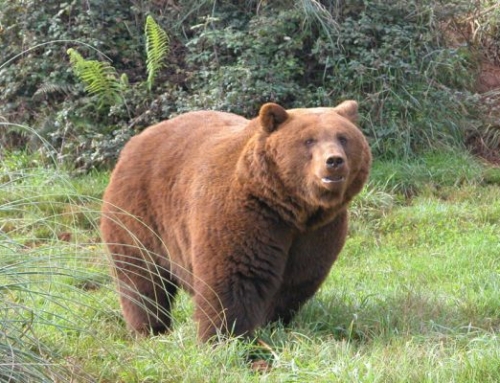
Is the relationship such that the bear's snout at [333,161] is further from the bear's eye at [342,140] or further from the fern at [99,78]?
the fern at [99,78]

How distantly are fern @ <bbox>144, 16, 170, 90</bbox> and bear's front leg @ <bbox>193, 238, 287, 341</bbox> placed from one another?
216 inches

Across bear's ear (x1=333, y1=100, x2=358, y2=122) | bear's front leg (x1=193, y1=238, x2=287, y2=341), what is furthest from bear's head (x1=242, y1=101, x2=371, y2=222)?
bear's front leg (x1=193, y1=238, x2=287, y2=341)

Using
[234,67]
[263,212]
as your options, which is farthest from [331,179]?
[234,67]

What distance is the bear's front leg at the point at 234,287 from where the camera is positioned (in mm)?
6410

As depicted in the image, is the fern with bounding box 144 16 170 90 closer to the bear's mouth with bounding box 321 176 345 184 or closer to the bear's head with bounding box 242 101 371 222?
the bear's head with bounding box 242 101 371 222

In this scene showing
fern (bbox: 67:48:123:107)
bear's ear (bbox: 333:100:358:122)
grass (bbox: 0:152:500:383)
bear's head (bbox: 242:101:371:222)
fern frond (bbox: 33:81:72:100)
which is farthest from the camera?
fern frond (bbox: 33:81:72:100)

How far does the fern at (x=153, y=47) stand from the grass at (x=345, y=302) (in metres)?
1.32

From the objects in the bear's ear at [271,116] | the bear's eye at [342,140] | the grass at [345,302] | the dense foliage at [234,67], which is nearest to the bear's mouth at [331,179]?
the bear's eye at [342,140]

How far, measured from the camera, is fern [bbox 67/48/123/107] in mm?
11344

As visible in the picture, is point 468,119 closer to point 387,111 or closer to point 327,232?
point 387,111

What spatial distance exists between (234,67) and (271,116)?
16.7ft

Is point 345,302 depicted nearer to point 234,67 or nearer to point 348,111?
point 348,111

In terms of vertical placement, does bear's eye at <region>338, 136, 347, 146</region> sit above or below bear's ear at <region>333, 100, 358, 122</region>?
below

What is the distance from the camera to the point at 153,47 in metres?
11.6
